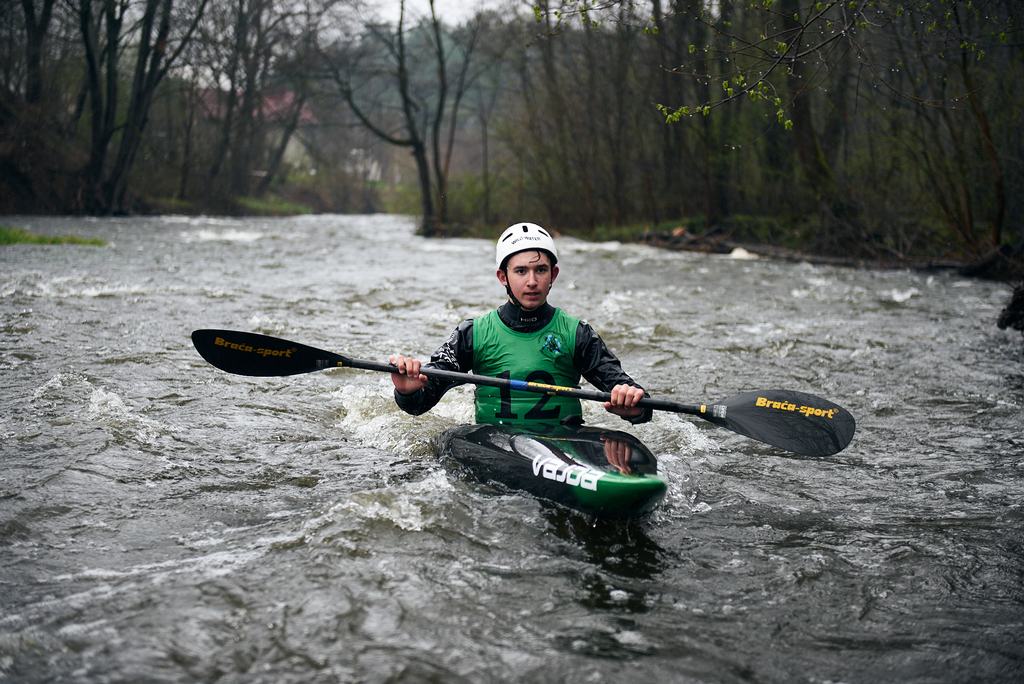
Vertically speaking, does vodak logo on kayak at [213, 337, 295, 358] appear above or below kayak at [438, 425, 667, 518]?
above

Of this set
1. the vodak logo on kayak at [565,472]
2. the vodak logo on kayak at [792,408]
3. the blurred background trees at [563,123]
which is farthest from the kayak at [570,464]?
the blurred background trees at [563,123]

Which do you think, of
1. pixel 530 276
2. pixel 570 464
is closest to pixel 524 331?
pixel 530 276

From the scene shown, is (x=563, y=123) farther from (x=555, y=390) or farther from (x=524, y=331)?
(x=555, y=390)

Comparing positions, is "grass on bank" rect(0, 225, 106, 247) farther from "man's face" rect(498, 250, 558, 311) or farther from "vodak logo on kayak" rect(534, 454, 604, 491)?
"vodak logo on kayak" rect(534, 454, 604, 491)

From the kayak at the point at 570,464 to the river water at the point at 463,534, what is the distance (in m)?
0.11

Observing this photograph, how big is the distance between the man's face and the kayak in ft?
1.92

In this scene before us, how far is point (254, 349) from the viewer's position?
15.2ft

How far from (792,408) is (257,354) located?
8.38ft

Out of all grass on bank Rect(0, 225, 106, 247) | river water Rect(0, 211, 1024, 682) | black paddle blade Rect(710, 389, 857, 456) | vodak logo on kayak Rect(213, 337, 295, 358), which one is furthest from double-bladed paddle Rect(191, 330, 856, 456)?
grass on bank Rect(0, 225, 106, 247)

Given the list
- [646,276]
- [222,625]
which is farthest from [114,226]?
[222,625]

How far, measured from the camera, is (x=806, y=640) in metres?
2.65

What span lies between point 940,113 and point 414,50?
1641 centimetres

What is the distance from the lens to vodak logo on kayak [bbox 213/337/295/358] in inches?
182

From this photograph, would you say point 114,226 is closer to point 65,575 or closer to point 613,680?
point 65,575
